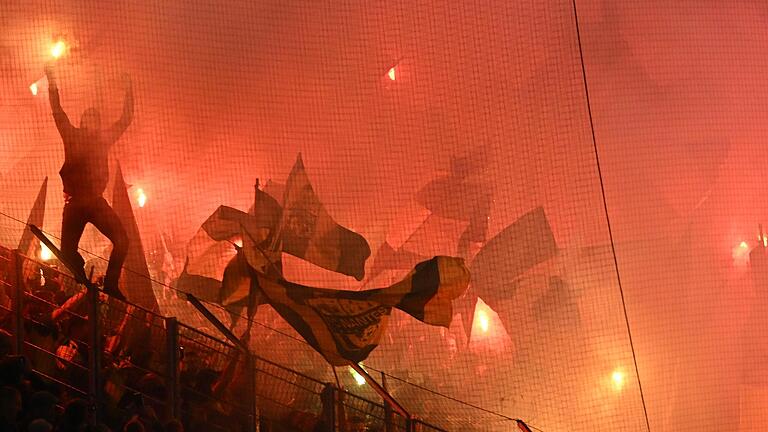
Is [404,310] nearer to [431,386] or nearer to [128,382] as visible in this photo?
[431,386]

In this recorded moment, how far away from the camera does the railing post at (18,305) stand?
2705 millimetres

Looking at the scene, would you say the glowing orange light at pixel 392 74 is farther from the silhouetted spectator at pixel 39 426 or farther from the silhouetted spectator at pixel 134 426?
the silhouetted spectator at pixel 39 426

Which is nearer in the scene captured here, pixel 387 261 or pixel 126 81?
pixel 126 81

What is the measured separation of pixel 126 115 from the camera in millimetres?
3525

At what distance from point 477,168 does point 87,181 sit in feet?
4.84

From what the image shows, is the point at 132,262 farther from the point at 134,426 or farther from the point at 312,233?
the point at 134,426

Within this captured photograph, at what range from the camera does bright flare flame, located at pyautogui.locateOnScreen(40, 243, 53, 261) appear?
348cm

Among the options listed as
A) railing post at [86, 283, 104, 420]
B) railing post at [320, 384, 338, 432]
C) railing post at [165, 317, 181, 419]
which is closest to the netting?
railing post at [320, 384, 338, 432]

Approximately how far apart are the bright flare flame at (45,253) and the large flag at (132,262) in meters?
0.27

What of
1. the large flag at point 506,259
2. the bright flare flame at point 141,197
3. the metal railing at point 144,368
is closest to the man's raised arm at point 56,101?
the bright flare flame at point 141,197

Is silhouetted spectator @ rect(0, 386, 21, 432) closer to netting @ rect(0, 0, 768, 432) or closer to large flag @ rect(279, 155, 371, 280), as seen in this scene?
netting @ rect(0, 0, 768, 432)

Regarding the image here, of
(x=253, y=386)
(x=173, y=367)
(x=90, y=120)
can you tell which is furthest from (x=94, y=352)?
(x=90, y=120)

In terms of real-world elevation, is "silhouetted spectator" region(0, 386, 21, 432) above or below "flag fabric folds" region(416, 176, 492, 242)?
below

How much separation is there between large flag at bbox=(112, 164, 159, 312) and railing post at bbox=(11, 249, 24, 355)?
78cm
